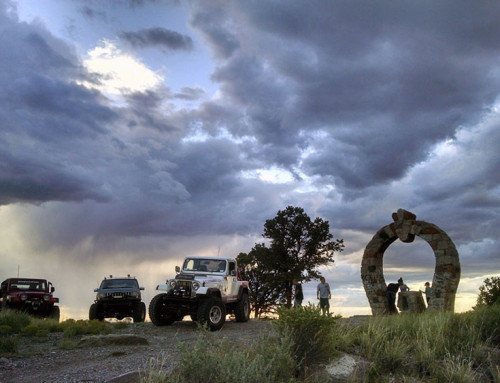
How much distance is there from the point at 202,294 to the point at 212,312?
2.48 ft

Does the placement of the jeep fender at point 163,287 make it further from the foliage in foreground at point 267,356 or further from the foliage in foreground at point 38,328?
the foliage in foreground at point 267,356

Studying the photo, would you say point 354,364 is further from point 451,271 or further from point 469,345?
point 451,271

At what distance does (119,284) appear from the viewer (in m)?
23.0

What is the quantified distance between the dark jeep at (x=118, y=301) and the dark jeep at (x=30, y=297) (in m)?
3.20

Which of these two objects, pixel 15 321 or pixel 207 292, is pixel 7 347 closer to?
pixel 15 321

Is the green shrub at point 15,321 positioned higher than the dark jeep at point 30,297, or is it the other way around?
the dark jeep at point 30,297

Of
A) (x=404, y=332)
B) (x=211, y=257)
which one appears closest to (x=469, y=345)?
(x=404, y=332)

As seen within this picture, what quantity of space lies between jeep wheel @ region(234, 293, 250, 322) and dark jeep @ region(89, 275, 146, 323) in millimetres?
5398

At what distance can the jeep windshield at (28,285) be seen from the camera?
2473cm

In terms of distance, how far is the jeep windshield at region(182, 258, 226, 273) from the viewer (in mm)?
18531

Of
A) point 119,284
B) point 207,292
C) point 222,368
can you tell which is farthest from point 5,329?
point 222,368

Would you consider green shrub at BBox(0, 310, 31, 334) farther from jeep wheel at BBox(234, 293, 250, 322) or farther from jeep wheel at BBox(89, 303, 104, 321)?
jeep wheel at BBox(234, 293, 250, 322)

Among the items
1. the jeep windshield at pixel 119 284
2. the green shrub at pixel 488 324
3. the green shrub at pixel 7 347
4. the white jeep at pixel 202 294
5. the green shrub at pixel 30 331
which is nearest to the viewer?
the green shrub at pixel 7 347

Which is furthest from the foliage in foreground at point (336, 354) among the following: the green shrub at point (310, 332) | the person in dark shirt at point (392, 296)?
the person in dark shirt at point (392, 296)
